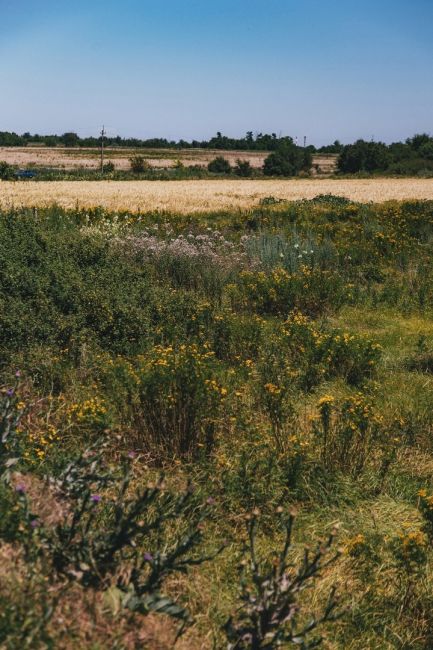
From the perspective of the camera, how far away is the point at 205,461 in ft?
14.9

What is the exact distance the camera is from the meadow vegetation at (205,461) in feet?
7.58

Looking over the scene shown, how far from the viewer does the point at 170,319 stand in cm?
715

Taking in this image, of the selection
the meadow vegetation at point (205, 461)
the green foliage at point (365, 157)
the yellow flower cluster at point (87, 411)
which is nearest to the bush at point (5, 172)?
the meadow vegetation at point (205, 461)

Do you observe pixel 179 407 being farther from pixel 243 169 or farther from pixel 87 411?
pixel 243 169

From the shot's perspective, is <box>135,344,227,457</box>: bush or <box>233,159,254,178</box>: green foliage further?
<box>233,159,254,178</box>: green foliage

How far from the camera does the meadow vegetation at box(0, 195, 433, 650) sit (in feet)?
7.58

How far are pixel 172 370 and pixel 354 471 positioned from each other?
5.69 feet

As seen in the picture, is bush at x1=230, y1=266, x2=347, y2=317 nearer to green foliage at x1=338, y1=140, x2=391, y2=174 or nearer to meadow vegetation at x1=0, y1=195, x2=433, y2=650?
meadow vegetation at x1=0, y1=195, x2=433, y2=650

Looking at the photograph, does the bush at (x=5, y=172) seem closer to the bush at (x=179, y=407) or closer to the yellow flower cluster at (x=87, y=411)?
the yellow flower cluster at (x=87, y=411)

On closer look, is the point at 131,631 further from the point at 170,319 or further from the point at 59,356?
the point at 170,319

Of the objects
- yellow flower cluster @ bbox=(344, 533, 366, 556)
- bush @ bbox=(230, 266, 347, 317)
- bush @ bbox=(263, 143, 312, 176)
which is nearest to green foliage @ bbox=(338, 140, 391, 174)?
bush @ bbox=(263, 143, 312, 176)

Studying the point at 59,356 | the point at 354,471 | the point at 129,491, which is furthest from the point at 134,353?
the point at 354,471

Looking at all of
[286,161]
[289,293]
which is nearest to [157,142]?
[286,161]

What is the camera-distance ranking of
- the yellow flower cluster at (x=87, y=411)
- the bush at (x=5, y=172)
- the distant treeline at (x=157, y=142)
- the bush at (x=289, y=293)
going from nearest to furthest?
the yellow flower cluster at (x=87, y=411), the bush at (x=289, y=293), the bush at (x=5, y=172), the distant treeline at (x=157, y=142)
